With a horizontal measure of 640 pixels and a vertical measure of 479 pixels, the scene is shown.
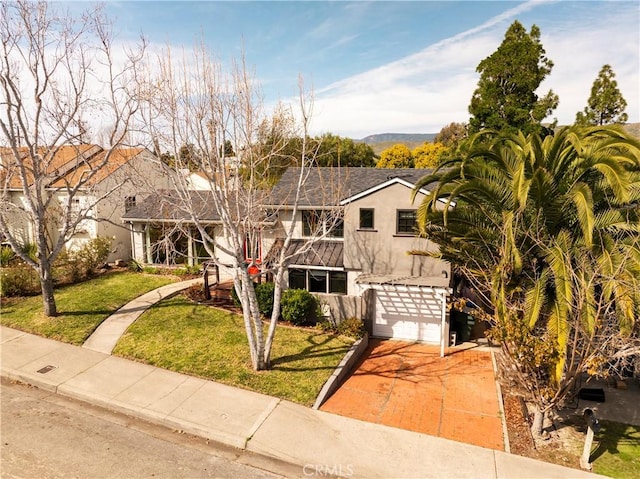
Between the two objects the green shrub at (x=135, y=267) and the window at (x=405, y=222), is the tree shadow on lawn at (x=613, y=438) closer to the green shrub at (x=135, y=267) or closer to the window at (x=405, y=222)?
the window at (x=405, y=222)

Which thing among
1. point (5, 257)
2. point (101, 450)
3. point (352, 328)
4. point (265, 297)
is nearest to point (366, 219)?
point (352, 328)

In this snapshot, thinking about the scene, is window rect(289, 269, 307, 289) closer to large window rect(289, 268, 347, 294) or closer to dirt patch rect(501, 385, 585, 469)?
large window rect(289, 268, 347, 294)

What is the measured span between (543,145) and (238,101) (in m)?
→ 8.36

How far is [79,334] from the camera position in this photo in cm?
1409

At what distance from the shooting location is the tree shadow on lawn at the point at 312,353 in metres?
12.5

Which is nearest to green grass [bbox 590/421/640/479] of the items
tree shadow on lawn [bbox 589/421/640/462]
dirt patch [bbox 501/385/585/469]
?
tree shadow on lawn [bbox 589/421/640/462]

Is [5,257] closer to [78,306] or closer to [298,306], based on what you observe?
[78,306]

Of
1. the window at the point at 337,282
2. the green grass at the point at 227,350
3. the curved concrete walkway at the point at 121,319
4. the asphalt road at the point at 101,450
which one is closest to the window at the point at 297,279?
the window at the point at 337,282

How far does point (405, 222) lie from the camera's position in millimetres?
15734

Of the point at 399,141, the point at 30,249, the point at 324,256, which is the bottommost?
the point at 30,249

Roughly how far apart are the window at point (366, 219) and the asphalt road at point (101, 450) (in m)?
9.75

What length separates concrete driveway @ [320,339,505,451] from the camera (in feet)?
33.7

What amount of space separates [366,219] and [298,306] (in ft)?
14.9

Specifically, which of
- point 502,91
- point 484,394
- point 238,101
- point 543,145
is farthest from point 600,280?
point 502,91
